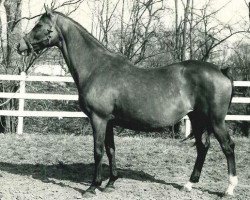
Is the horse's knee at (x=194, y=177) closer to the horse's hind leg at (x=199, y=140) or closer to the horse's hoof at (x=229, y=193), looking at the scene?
the horse's hind leg at (x=199, y=140)

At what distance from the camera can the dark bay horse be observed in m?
5.56

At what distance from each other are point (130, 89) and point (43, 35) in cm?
149

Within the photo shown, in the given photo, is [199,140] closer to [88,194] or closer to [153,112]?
[153,112]

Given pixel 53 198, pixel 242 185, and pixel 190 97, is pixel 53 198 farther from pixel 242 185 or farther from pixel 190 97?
pixel 242 185

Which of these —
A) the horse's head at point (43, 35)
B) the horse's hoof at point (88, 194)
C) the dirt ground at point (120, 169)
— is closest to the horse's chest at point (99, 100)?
the horse's head at point (43, 35)

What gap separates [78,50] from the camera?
5.81 meters

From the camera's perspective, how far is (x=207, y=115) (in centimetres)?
560

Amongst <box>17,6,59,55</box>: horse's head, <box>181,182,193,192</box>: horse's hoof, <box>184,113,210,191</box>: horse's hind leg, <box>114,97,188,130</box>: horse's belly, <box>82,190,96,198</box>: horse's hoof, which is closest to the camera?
<box>82,190,96,198</box>: horse's hoof

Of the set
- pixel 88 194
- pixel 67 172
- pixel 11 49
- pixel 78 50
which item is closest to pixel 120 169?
pixel 67 172

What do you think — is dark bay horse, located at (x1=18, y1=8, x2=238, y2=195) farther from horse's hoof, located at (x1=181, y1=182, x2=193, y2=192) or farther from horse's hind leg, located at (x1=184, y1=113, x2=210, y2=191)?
horse's hind leg, located at (x1=184, y1=113, x2=210, y2=191)

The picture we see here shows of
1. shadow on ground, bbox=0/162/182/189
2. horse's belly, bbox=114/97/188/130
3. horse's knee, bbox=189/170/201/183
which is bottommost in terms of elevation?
shadow on ground, bbox=0/162/182/189

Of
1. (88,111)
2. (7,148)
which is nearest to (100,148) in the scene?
(88,111)

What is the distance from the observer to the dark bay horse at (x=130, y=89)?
18.2ft

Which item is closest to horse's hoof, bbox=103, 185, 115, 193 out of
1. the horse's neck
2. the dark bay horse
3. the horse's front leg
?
the dark bay horse
